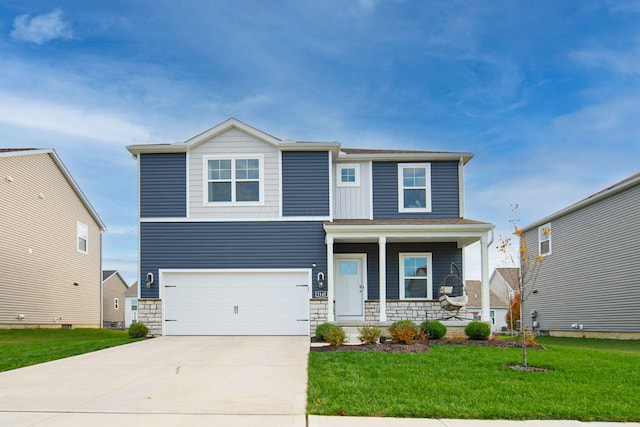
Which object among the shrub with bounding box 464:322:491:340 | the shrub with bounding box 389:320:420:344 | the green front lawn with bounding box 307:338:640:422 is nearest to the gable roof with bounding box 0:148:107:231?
the shrub with bounding box 389:320:420:344

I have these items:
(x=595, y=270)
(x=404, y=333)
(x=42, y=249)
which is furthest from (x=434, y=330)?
(x=42, y=249)

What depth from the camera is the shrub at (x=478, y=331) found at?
47.8ft

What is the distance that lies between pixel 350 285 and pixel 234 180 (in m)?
4.74

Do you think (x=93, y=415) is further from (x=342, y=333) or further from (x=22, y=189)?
(x=22, y=189)

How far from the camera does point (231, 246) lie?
16.9 metres

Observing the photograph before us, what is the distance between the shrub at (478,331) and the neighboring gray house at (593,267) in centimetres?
586

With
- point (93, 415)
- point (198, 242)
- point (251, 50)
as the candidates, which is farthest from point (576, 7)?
point (93, 415)

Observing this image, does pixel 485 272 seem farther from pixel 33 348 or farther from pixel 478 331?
pixel 33 348

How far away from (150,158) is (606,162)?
14.5 metres

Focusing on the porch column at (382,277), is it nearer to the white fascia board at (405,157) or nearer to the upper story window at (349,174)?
the upper story window at (349,174)

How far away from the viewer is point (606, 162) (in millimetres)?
18938

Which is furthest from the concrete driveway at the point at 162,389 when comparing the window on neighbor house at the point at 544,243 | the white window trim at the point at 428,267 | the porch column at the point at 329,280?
the window on neighbor house at the point at 544,243

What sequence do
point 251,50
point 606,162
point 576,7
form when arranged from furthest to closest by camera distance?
point 606,162 < point 251,50 < point 576,7

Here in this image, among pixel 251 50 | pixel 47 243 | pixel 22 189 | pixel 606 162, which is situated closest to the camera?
pixel 251 50
